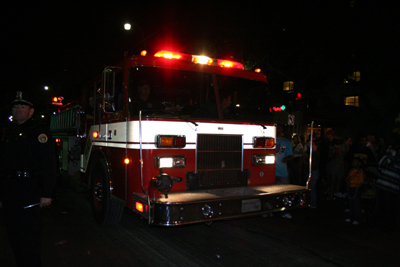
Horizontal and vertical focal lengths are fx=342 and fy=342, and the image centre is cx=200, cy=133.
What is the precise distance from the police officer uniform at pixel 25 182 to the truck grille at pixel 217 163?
2117 millimetres

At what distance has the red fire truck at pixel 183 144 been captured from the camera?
461 centimetres

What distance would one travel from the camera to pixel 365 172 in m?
6.74

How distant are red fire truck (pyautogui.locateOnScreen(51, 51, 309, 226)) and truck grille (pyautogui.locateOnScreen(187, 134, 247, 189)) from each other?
0.02 m

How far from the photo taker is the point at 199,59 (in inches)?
218

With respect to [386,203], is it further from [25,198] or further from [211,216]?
[25,198]

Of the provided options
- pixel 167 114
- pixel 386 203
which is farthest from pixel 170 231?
pixel 386 203

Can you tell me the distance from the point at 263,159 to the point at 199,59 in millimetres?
1977

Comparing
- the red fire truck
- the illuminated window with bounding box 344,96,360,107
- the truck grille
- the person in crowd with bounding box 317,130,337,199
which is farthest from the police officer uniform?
the illuminated window with bounding box 344,96,360,107

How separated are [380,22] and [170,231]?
1208 centimetres

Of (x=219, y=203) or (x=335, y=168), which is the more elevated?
(x=335, y=168)

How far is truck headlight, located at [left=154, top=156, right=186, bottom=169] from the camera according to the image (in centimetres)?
471

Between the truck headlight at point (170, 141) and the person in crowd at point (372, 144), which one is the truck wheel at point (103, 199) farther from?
the person in crowd at point (372, 144)

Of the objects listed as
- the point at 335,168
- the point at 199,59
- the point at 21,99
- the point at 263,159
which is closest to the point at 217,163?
the point at 263,159

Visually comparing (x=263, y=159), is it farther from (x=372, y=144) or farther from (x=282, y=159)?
(x=372, y=144)
